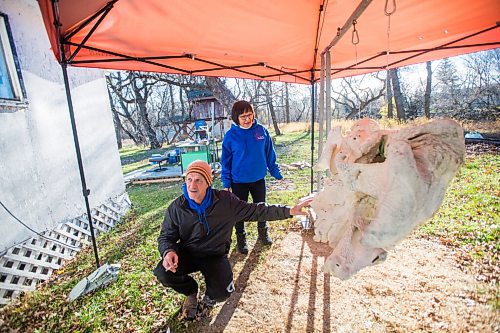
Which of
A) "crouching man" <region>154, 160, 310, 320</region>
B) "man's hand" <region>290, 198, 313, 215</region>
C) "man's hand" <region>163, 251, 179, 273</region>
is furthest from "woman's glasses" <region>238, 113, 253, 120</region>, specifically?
"man's hand" <region>163, 251, 179, 273</region>

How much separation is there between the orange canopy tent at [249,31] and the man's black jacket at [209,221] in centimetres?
160

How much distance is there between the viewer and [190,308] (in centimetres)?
266

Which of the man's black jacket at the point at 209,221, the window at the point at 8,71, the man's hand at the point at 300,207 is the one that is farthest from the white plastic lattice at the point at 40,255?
the man's hand at the point at 300,207

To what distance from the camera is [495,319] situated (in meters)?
2.36

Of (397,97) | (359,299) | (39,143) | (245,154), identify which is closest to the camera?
(359,299)

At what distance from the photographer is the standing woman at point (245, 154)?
3.42 metres

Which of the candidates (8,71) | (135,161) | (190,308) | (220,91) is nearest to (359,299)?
(190,308)

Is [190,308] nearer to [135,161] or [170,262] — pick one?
[170,262]

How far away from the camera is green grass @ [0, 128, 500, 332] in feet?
9.15

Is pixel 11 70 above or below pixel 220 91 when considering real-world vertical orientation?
below

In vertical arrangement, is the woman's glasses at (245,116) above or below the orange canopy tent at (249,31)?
below

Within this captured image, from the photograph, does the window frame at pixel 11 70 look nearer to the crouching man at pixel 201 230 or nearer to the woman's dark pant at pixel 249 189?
the crouching man at pixel 201 230

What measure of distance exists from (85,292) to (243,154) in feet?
8.71

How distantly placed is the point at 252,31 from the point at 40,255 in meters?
4.49
